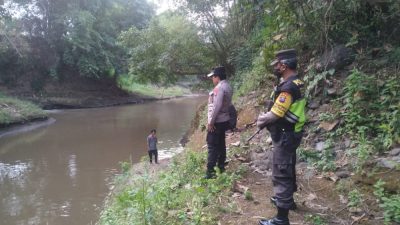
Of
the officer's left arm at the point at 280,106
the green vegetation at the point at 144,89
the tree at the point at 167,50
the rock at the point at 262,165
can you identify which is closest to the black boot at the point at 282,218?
the officer's left arm at the point at 280,106

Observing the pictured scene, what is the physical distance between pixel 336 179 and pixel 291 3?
3.59 meters

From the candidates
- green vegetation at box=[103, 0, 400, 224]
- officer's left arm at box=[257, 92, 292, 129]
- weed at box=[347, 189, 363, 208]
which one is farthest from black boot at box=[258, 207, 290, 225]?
weed at box=[347, 189, 363, 208]

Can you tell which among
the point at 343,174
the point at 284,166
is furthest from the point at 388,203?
the point at 284,166

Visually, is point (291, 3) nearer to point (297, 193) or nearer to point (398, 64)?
point (398, 64)

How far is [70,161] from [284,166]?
12857mm

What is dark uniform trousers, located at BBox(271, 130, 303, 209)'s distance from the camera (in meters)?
3.91

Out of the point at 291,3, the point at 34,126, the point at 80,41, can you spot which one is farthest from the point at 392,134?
the point at 80,41

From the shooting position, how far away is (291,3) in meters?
A: 7.28

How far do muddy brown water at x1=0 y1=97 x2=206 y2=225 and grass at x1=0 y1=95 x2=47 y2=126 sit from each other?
127cm

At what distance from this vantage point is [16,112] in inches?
930

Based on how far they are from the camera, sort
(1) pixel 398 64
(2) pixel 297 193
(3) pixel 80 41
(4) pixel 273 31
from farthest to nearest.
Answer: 1. (3) pixel 80 41
2. (4) pixel 273 31
3. (1) pixel 398 64
4. (2) pixel 297 193

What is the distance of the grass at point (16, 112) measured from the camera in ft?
71.4

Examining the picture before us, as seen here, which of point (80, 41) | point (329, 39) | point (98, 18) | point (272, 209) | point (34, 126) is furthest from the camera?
point (98, 18)

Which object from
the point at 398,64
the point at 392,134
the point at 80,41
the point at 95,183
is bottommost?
the point at 95,183
